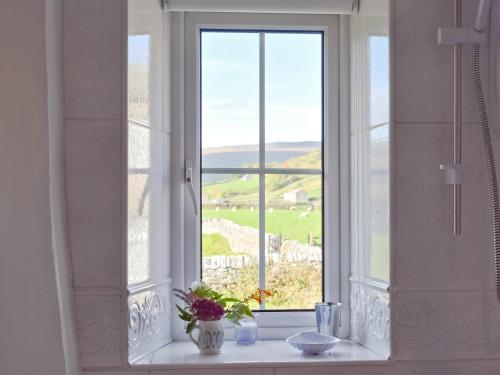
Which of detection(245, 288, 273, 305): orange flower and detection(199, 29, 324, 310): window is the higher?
detection(199, 29, 324, 310): window

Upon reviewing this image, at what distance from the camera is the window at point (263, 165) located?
2012mm

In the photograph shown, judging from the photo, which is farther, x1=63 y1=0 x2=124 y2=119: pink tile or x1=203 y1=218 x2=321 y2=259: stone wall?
x1=203 y1=218 x2=321 y2=259: stone wall

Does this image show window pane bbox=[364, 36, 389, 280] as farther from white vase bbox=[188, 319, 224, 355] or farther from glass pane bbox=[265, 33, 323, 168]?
white vase bbox=[188, 319, 224, 355]

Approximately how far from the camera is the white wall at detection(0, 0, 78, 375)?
1.51 meters

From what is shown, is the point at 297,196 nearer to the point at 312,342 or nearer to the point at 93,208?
the point at 312,342

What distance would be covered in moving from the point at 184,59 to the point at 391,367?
41.9 inches

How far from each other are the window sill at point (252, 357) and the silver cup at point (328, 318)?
0.05 m

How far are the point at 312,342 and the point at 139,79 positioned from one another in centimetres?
85

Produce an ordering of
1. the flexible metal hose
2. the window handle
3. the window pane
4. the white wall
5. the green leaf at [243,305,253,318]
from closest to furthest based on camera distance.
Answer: the white wall < the flexible metal hose < the window pane < the green leaf at [243,305,253,318] < the window handle

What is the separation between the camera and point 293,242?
2.02 meters

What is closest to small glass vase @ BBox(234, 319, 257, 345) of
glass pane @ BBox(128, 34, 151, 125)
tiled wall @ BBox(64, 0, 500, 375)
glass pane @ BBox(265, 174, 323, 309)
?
glass pane @ BBox(265, 174, 323, 309)

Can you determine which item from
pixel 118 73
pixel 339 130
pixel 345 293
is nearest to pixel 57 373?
pixel 118 73

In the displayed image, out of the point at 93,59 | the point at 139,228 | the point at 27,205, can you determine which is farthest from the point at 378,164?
the point at 27,205

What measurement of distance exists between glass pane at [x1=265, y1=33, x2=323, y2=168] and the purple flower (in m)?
0.49
